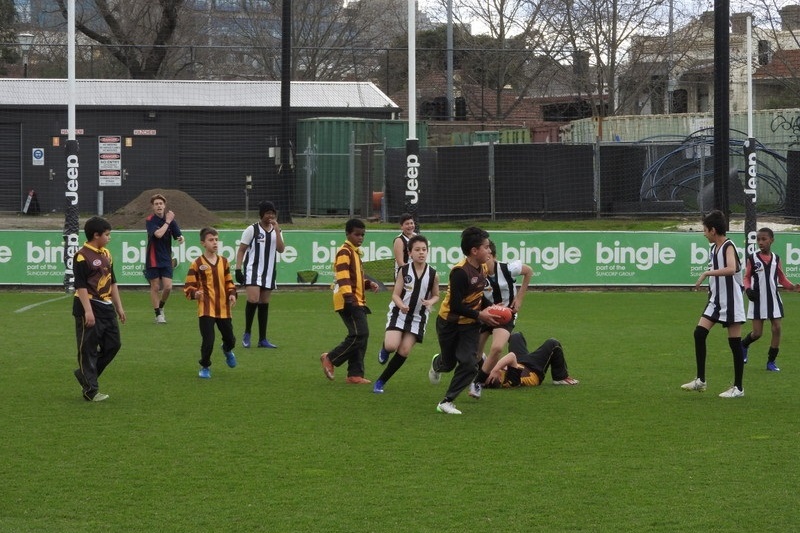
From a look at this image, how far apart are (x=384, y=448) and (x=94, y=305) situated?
11.3 feet

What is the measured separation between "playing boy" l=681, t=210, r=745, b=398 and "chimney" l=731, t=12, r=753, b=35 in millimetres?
30162

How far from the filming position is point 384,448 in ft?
28.8

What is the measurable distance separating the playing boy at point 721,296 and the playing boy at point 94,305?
558 cm

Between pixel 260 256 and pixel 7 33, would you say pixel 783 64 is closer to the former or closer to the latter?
pixel 7 33

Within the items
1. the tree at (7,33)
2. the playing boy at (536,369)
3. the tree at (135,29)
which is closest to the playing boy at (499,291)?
the playing boy at (536,369)

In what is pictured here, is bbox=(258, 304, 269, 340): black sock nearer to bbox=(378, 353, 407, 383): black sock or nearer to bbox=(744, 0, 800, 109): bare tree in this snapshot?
bbox=(378, 353, 407, 383): black sock

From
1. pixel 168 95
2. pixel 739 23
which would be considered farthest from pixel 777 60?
pixel 168 95

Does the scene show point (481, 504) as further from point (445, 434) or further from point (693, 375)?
point (693, 375)

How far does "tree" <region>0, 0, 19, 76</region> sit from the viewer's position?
4469 centimetres

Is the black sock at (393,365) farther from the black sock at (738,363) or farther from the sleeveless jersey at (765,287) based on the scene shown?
the sleeveless jersey at (765,287)

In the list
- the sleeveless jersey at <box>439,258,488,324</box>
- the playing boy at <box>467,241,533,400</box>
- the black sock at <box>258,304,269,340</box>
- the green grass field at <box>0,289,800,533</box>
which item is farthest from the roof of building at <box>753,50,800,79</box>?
the sleeveless jersey at <box>439,258,488,324</box>

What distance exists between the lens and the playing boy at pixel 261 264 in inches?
581

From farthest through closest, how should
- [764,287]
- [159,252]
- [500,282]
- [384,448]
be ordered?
[159,252]
[764,287]
[500,282]
[384,448]

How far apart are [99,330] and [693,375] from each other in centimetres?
625
